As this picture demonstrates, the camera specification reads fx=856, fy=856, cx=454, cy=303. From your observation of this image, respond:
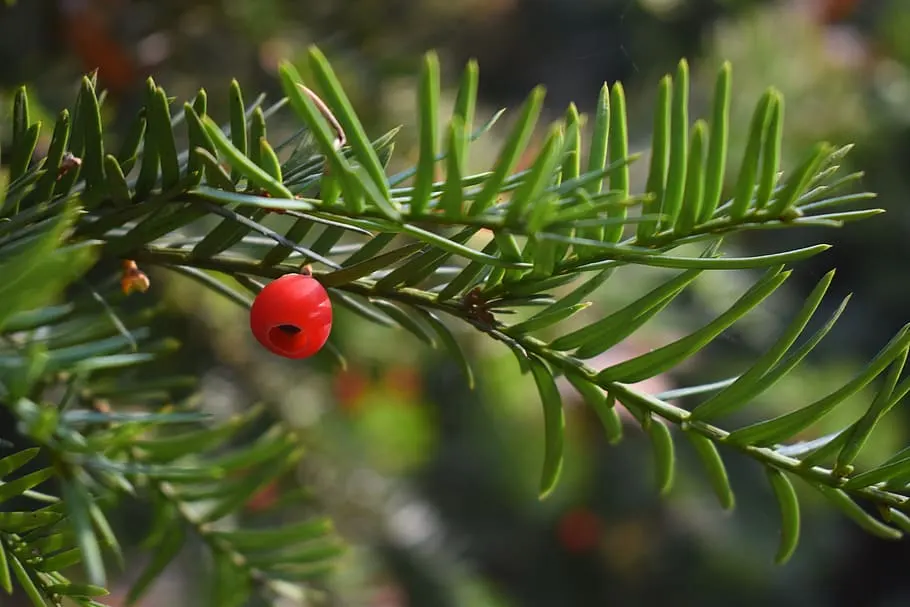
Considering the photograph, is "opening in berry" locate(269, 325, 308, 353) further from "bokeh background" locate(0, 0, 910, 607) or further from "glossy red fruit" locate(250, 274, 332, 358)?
"bokeh background" locate(0, 0, 910, 607)

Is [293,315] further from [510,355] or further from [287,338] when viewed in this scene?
[510,355]

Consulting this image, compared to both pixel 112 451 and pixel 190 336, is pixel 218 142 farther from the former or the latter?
pixel 190 336

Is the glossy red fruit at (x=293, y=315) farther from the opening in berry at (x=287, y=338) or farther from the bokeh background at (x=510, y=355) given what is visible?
the bokeh background at (x=510, y=355)

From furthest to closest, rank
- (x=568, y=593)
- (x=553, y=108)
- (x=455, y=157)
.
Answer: (x=553, y=108)
(x=568, y=593)
(x=455, y=157)

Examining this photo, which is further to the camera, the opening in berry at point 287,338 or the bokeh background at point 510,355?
the bokeh background at point 510,355

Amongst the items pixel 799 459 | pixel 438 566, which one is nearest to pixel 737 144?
pixel 438 566

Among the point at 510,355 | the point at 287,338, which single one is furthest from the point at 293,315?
the point at 510,355

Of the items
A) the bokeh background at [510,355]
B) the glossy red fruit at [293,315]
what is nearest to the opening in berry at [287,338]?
the glossy red fruit at [293,315]
